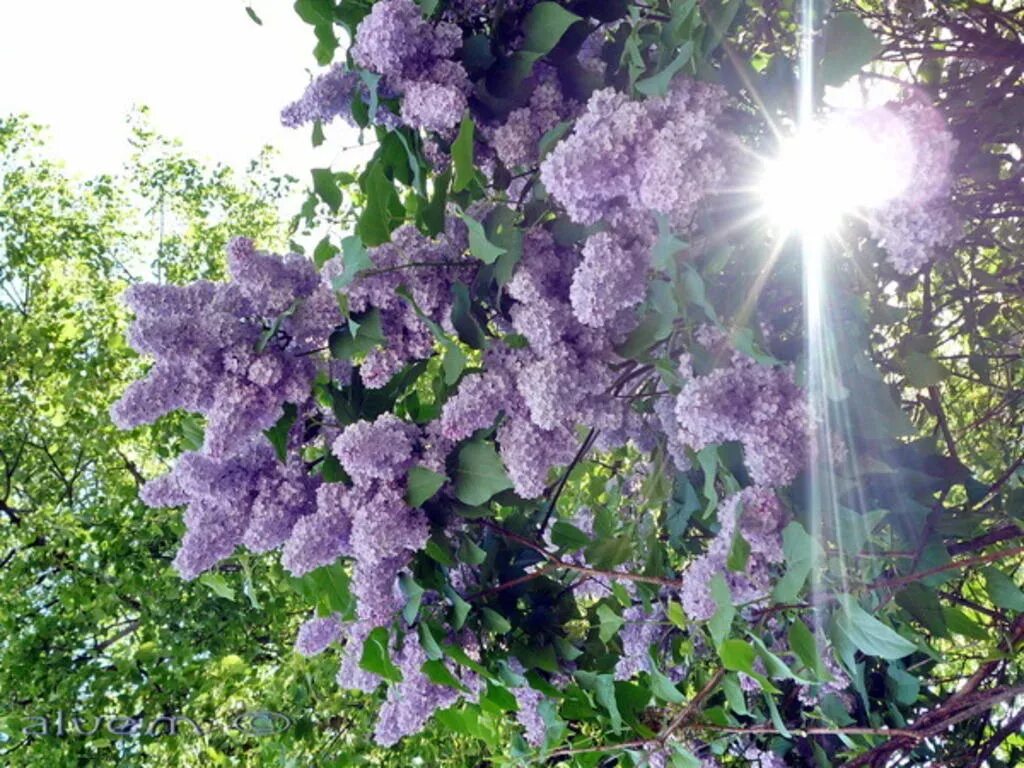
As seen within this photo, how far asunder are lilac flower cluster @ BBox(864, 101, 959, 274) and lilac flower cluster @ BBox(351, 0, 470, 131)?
674 millimetres

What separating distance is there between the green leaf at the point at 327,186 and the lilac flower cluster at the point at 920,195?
3.08 ft

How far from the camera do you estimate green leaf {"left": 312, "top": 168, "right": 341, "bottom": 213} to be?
176cm

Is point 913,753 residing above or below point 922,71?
below

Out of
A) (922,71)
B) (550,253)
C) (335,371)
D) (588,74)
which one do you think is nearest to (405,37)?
(588,74)

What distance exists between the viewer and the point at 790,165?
1.53 m

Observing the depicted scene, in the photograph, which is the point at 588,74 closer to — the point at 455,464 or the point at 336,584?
the point at 455,464

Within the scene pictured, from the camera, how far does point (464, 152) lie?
149cm

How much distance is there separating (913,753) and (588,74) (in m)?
2.07

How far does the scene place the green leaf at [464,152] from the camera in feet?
4.85

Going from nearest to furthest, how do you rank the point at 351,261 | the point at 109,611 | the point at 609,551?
the point at 351,261 → the point at 609,551 → the point at 109,611

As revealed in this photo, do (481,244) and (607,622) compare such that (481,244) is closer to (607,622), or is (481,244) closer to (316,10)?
(316,10)

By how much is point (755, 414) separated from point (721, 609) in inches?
12.6

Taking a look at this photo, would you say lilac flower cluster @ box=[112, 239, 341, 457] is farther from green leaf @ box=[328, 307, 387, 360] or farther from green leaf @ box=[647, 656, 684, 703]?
green leaf @ box=[647, 656, 684, 703]

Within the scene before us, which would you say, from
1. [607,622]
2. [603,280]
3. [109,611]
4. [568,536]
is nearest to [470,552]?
[568,536]
